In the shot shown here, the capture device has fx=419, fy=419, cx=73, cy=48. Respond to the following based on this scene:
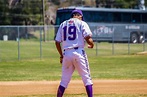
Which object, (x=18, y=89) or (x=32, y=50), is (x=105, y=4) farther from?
(x=18, y=89)

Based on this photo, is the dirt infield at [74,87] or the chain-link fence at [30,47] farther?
the chain-link fence at [30,47]

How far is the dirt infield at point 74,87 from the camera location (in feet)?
41.0

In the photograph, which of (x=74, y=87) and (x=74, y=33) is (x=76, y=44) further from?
(x=74, y=87)

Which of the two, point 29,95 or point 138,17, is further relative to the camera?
point 138,17

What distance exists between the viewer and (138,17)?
45.0 metres

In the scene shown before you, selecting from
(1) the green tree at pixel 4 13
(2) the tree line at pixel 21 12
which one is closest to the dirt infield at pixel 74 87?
(2) the tree line at pixel 21 12

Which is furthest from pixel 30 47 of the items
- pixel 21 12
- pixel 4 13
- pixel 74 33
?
pixel 4 13

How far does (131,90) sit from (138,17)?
33032mm

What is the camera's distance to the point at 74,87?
13.6 metres

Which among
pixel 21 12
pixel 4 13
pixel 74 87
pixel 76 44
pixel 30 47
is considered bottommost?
pixel 30 47

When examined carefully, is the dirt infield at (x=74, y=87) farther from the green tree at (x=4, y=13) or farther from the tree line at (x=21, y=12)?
the green tree at (x=4, y=13)

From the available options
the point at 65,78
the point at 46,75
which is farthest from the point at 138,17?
the point at 65,78

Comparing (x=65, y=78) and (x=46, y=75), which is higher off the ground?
(x=65, y=78)

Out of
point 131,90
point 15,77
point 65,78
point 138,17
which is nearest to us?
point 65,78
